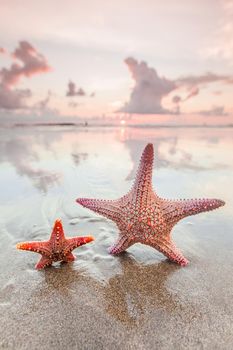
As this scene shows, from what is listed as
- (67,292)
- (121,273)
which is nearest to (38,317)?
(67,292)

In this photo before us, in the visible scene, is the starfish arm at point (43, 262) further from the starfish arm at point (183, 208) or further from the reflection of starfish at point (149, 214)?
the starfish arm at point (183, 208)

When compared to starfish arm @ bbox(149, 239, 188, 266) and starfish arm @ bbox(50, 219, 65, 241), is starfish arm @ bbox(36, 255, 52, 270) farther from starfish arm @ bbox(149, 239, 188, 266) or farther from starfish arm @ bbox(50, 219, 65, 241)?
starfish arm @ bbox(149, 239, 188, 266)

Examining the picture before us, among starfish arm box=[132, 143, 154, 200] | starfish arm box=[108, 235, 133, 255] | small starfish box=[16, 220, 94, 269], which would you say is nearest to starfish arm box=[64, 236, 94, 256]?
small starfish box=[16, 220, 94, 269]

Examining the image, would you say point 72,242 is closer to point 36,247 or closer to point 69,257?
point 69,257

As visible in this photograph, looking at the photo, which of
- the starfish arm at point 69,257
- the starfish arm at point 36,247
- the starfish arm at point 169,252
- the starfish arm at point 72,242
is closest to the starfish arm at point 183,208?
the starfish arm at point 169,252

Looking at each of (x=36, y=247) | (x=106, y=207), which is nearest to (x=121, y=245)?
(x=106, y=207)

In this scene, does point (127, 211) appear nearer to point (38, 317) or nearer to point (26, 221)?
point (38, 317)
